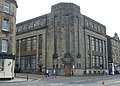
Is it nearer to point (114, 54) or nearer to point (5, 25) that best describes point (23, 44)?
point (5, 25)

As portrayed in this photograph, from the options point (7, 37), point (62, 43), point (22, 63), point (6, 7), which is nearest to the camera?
point (7, 37)

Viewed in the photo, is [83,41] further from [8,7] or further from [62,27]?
[8,7]

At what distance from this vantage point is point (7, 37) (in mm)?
33375

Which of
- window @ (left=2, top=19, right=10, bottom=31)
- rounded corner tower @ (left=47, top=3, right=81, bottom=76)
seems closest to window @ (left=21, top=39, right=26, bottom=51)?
rounded corner tower @ (left=47, top=3, right=81, bottom=76)

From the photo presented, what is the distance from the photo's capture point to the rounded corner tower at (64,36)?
49719 millimetres

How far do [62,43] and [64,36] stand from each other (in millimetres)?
1696

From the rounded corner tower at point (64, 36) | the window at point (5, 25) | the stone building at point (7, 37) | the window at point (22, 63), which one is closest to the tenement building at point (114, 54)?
the rounded corner tower at point (64, 36)

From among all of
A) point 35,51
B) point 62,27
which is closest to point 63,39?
point 62,27

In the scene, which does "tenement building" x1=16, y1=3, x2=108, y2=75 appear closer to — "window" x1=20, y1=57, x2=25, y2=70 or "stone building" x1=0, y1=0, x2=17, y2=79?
"window" x1=20, y1=57, x2=25, y2=70

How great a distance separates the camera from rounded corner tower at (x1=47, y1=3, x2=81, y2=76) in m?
49.7

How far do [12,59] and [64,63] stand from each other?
1826cm

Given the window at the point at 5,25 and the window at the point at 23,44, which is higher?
the window at the point at 5,25

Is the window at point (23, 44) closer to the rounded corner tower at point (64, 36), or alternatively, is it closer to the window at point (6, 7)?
the rounded corner tower at point (64, 36)

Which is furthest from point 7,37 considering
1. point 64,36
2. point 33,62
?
point 33,62
